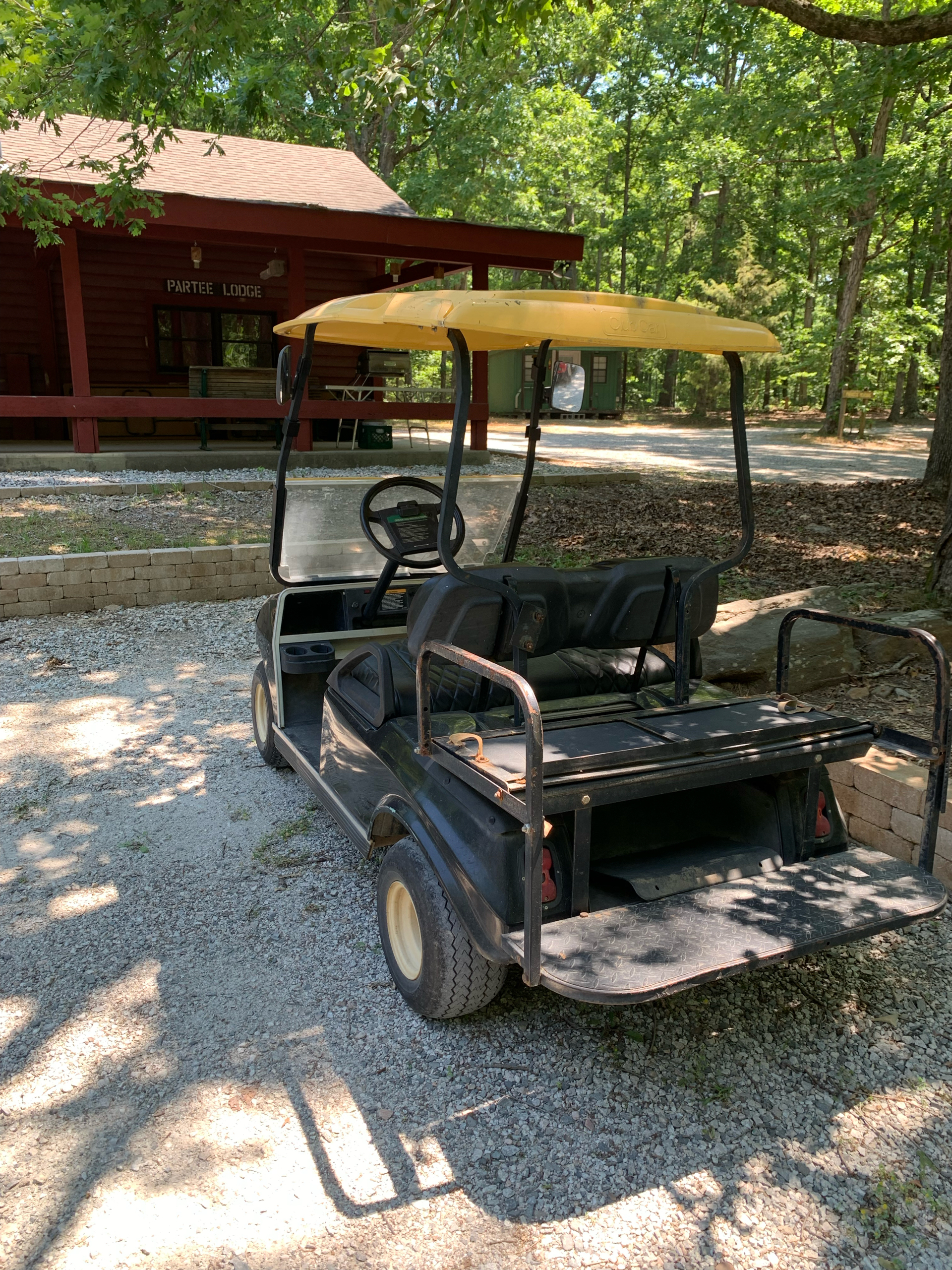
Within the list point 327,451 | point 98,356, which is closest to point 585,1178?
point 327,451

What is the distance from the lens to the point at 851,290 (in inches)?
840

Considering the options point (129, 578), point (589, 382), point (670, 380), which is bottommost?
point (129, 578)

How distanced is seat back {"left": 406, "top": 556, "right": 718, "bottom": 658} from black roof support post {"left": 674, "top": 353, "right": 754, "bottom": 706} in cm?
5

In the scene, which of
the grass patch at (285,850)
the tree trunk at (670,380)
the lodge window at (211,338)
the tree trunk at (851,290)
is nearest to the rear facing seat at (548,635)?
the grass patch at (285,850)

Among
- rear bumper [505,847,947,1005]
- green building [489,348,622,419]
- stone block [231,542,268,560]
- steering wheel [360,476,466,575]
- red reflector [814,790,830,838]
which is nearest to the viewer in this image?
rear bumper [505,847,947,1005]

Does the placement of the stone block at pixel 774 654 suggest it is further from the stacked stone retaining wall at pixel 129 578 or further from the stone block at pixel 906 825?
the stacked stone retaining wall at pixel 129 578

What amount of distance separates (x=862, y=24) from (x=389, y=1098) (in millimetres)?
5970

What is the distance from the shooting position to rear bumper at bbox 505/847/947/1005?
2.11 m

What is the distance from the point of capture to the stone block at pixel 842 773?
3.58 meters

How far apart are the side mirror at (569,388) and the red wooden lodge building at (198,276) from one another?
9.02 meters

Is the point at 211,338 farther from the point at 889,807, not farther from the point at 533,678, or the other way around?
the point at 889,807

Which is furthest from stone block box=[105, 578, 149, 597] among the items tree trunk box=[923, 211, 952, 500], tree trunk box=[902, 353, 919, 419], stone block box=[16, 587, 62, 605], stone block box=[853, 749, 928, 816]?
tree trunk box=[902, 353, 919, 419]

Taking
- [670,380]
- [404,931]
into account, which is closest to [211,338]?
[404,931]

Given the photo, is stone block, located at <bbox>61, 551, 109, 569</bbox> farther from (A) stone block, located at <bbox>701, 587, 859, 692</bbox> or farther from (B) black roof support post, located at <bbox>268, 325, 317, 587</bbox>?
(A) stone block, located at <bbox>701, 587, 859, 692</bbox>
